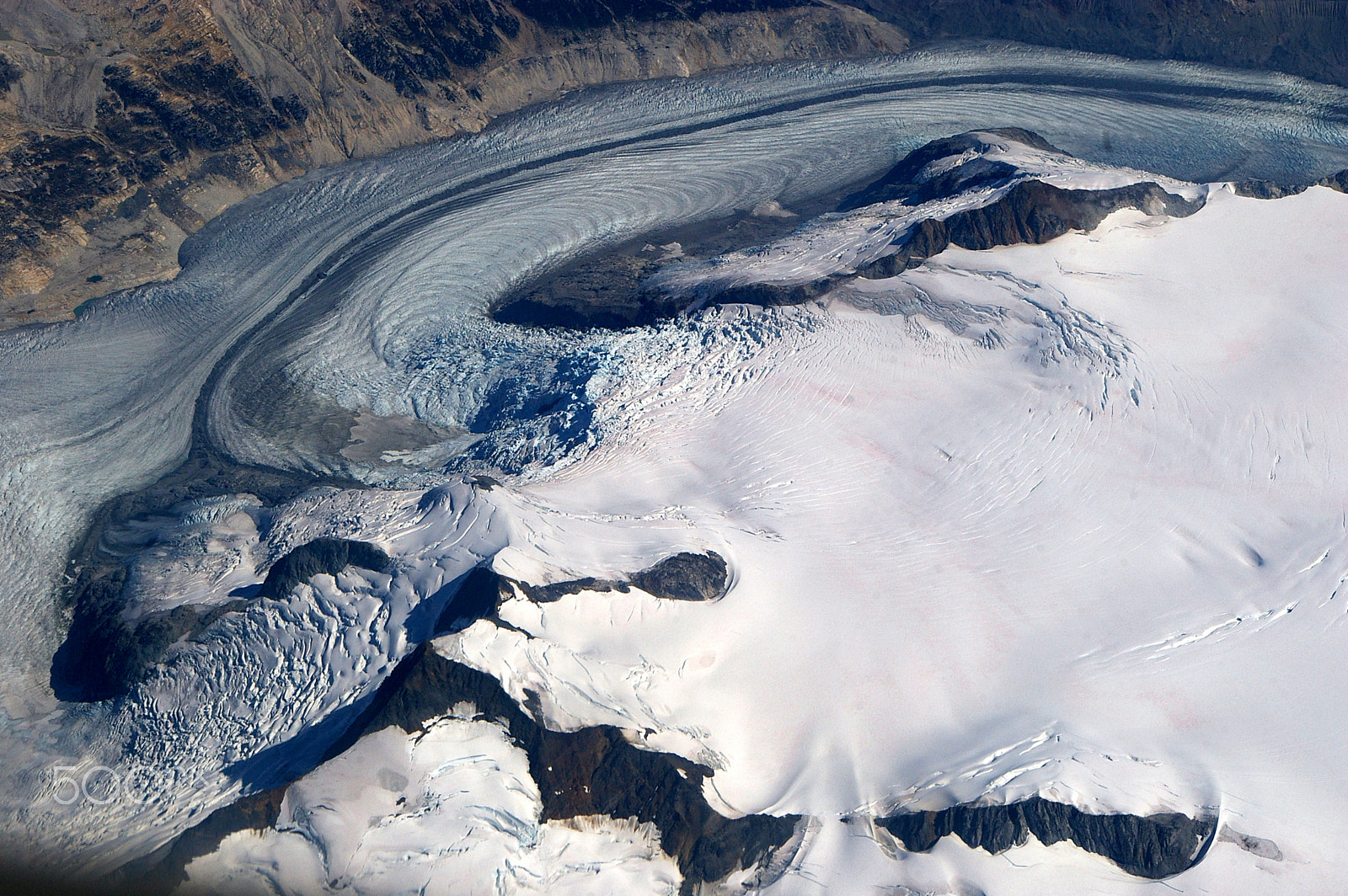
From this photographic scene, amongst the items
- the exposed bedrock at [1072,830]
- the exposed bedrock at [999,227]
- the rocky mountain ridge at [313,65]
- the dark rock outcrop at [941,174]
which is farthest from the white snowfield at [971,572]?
the rocky mountain ridge at [313,65]

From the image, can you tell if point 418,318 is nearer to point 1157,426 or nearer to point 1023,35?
point 1157,426

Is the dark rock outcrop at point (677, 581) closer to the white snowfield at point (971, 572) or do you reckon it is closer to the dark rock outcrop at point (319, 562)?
the white snowfield at point (971, 572)

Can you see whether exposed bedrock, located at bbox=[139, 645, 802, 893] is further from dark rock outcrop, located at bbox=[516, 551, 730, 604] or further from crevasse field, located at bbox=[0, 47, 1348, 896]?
dark rock outcrop, located at bbox=[516, 551, 730, 604]

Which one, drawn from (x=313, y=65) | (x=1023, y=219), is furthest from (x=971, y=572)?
(x=313, y=65)

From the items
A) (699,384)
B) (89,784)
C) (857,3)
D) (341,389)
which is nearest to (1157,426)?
(699,384)

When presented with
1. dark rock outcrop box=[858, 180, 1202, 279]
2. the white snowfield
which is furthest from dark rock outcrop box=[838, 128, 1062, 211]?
the white snowfield

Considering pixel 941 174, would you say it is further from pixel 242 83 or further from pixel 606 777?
pixel 242 83
